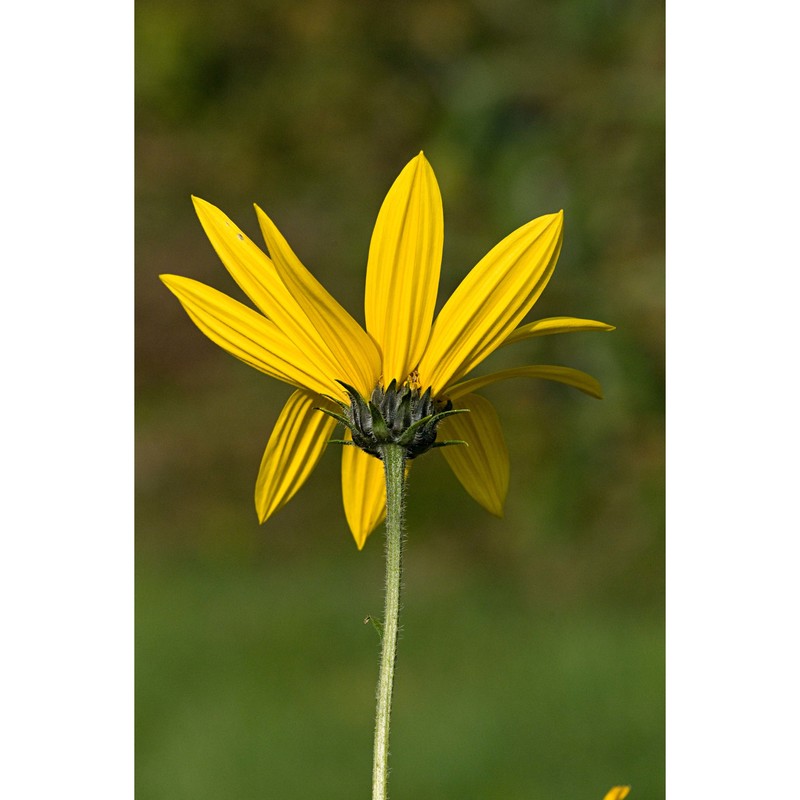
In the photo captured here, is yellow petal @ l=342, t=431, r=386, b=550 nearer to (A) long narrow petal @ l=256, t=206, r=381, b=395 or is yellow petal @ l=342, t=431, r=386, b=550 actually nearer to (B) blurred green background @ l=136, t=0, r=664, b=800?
(A) long narrow petal @ l=256, t=206, r=381, b=395

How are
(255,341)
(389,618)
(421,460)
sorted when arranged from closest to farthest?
(389,618)
(255,341)
(421,460)

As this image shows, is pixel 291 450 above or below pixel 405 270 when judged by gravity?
below

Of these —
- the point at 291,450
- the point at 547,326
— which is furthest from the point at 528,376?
the point at 291,450

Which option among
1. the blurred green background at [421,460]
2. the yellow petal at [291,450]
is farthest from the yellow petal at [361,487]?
the blurred green background at [421,460]

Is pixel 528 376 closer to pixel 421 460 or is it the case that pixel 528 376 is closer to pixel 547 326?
pixel 547 326

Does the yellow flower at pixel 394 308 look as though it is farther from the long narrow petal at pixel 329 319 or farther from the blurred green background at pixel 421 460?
the blurred green background at pixel 421 460
